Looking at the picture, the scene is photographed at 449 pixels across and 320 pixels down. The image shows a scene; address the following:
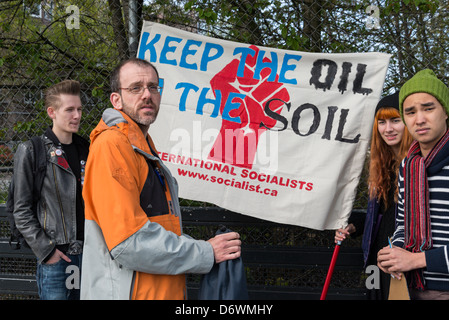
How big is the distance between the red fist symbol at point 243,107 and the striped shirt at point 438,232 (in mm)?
1640

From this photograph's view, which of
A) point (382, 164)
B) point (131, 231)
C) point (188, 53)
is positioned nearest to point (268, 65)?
point (188, 53)

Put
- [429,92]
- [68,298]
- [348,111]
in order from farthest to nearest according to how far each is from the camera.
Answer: [348,111] < [68,298] < [429,92]

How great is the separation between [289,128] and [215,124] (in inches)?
23.4

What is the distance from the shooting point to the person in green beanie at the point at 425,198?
2.02 metres

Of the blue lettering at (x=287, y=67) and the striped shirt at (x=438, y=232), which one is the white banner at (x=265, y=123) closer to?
the blue lettering at (x=287, y=67)

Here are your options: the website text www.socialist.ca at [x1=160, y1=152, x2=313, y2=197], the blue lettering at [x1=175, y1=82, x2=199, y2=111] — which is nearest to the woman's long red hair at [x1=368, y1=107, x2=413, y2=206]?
the website text www.socialist.ca at [x1=160, y1=152, x2=313, y2=197]

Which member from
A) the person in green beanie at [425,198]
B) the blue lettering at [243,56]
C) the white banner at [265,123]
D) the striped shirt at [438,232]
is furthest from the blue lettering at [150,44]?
the striped shirt at [438,232]

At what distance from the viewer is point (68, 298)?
10.0 ft

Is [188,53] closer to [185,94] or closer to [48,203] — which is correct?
[185,94]

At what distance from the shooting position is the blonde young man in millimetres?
3002

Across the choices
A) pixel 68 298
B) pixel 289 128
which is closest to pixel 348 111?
pixel 289 128

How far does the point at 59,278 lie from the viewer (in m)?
→ 3.04

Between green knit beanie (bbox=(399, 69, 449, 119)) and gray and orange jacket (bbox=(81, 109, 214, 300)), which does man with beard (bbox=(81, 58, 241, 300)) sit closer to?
gray and orange jacket (bbox=(81, 109, 214, 300))
